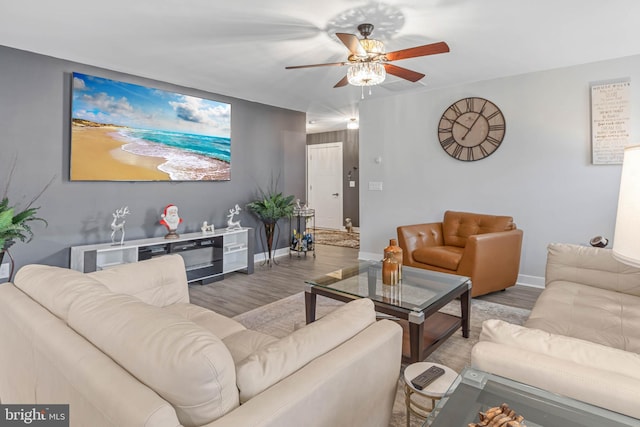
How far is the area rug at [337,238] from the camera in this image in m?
6.76

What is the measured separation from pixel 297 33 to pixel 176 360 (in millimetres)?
2813

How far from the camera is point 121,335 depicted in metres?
0.95

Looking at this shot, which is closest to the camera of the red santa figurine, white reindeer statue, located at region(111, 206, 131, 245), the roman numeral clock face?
white reindeer statue, located at region(111, 206, 131, 245)

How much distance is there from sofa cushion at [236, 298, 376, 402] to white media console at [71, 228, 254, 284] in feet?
9.89

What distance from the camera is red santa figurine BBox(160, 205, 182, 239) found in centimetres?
400

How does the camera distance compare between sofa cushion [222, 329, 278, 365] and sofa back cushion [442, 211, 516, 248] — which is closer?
sofa cushion [222, 329, 278, 365]

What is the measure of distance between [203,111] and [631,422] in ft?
15.6

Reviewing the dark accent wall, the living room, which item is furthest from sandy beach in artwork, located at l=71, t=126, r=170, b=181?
the dark accent wall

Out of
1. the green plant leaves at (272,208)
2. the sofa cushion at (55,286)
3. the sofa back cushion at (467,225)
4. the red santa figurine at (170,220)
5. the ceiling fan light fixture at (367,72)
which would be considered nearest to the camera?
the sofa cushion at (55,286)

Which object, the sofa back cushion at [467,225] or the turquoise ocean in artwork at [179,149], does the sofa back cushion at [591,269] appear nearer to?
the sofa back cushion at [467,225]

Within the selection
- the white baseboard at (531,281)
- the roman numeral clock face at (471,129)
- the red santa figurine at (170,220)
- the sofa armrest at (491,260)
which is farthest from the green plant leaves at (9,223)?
the white baseboard at (531,281)

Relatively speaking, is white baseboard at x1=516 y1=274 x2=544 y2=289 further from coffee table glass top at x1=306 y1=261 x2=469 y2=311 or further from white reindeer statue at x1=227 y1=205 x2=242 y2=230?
white reindeer statue at x1=227 y1=205 x2=242 y2=230

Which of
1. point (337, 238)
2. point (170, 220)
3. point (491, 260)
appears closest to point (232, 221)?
point (170, 220)

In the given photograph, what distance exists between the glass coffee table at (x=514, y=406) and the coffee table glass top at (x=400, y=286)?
37.5 inches
